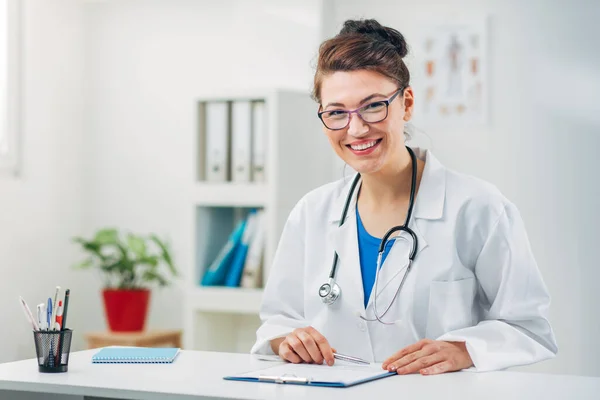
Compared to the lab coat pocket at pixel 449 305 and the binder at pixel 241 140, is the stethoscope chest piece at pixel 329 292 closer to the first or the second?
the lab coat pocket at pixel 449 305

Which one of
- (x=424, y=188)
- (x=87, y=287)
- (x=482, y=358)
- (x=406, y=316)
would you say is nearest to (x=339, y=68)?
(x=424, y=188)

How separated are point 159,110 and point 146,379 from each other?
3136 mm

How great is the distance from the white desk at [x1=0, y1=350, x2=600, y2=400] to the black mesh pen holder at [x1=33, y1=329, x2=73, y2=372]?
0.9 inches

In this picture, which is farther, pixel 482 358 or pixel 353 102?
pixel 353 102

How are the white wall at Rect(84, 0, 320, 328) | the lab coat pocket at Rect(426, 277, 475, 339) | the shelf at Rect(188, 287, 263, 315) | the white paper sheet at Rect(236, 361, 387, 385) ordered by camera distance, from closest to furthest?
1. the white paper sheet at Rect(236, 361, 387, 385)
2. the lab coat pocket at Rect(426, 277, 475, 339)
3. the shelf at Rect(188, 287, 263, 315)
4. the white wall at Rect(84, 0, 320, 328)

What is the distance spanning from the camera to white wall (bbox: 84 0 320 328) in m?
4.35

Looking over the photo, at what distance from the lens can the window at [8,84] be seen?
4.21 meters

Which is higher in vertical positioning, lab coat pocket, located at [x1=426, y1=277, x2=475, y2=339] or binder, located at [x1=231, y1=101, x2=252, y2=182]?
binder, located at [x1=231, y1=101, x2=252, y2=182]

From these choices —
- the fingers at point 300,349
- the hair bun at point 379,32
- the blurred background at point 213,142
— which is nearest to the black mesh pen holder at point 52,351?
the fingers at point 300,349

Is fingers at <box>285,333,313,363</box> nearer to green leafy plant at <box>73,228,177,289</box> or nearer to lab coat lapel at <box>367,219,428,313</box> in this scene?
lab coat lapel at <box>367,219,428,313</box>

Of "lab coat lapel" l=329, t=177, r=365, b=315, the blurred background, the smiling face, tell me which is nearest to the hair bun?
the smiling face

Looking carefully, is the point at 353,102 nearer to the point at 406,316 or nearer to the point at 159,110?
the point at 406,316

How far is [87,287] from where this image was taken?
186 inches

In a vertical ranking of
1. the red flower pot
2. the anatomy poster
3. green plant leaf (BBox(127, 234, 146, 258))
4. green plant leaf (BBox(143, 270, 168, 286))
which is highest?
the anatomy poster
